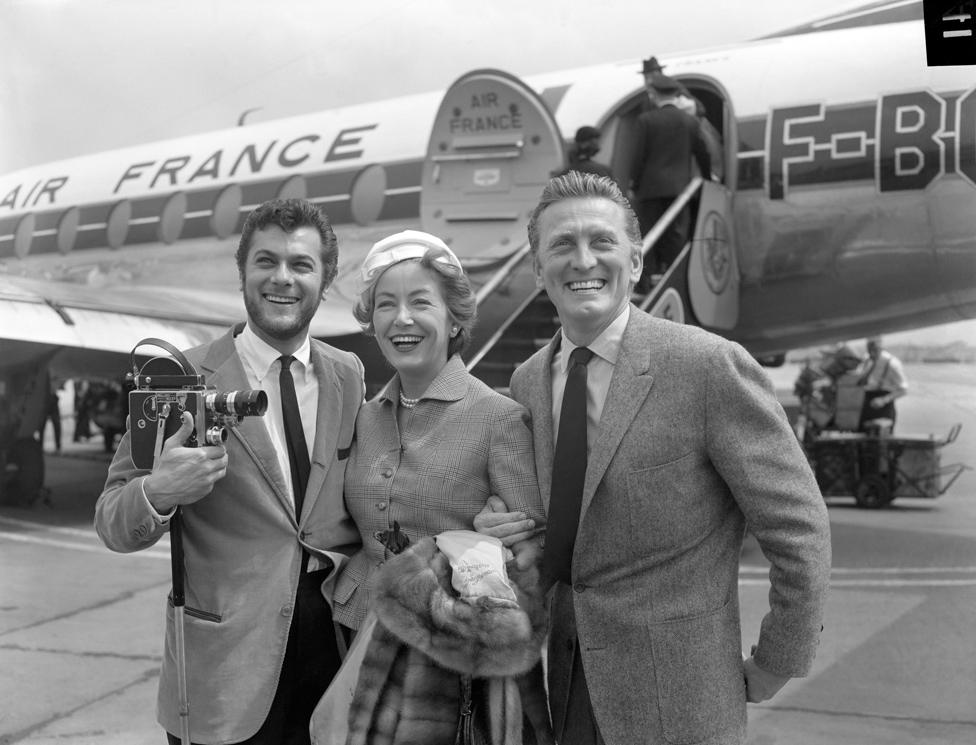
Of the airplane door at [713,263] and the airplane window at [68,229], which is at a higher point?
the airplane window at [68,229]

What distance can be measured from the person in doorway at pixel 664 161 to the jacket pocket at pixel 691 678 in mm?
5215

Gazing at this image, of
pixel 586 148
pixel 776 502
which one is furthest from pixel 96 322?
pixel 776 502

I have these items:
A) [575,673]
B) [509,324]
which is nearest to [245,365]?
[575,673]

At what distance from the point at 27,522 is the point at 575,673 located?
842 centimetres

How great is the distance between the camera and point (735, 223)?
286 inches

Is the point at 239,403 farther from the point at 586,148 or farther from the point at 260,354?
the point at 586,148

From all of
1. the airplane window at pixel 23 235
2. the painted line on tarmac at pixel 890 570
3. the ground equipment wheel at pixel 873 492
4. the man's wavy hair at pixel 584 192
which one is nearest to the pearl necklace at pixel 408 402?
the man's wavy hair at pixel 584 192

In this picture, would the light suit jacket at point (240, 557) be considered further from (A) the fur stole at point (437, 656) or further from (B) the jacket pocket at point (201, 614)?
(A) the fur stole at point (437, 656)

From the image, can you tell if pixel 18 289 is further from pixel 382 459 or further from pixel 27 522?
pixel 382 459

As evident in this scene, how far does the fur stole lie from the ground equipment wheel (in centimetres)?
842

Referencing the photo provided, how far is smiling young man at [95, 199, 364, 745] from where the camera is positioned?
199cm

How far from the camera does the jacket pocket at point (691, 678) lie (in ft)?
5.93

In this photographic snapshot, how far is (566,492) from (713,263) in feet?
18.1

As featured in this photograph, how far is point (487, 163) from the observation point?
24.6 ft
